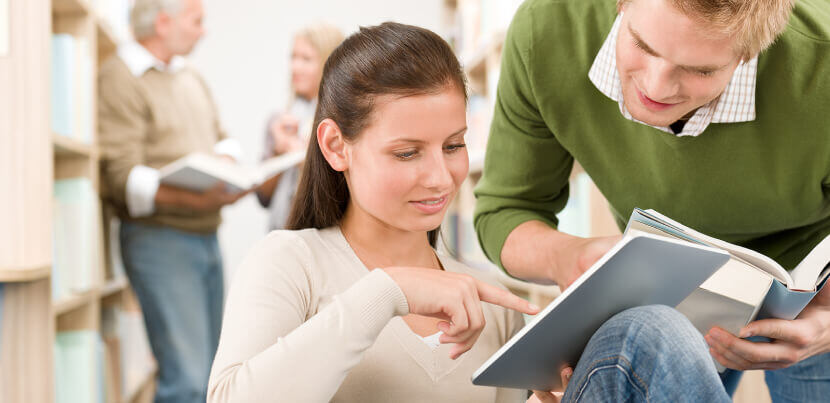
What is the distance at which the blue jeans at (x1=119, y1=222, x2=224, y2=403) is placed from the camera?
2.27 meters

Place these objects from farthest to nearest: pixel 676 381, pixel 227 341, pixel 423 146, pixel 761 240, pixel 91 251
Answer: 1. pixel 91 251
2. pixel 761 240
3. pixel 423 146
4. pixel 227 341
5. pixel 676 381

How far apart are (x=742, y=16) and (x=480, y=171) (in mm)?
2450

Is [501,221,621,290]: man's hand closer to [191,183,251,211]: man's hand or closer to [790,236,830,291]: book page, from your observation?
[790,236,830,291]: book page

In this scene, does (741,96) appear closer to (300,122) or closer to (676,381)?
(676,381)

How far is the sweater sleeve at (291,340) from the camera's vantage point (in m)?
0.74

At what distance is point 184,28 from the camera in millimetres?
2447

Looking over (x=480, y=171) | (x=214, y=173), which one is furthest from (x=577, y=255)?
(x=480, y=171)

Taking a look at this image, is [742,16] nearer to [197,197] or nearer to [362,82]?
[362,82]

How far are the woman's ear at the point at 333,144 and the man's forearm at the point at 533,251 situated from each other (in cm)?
33

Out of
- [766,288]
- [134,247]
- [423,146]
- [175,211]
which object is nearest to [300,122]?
[175,211]

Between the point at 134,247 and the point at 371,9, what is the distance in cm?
251

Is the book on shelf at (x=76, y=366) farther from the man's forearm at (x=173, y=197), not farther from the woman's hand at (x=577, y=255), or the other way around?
the woman's hand at (x=577, y=255)

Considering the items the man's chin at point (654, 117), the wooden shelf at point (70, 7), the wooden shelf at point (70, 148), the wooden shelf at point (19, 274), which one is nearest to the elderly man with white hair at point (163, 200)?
the wooden shelf at point (70, 148)

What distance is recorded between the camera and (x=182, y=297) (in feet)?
7.58
